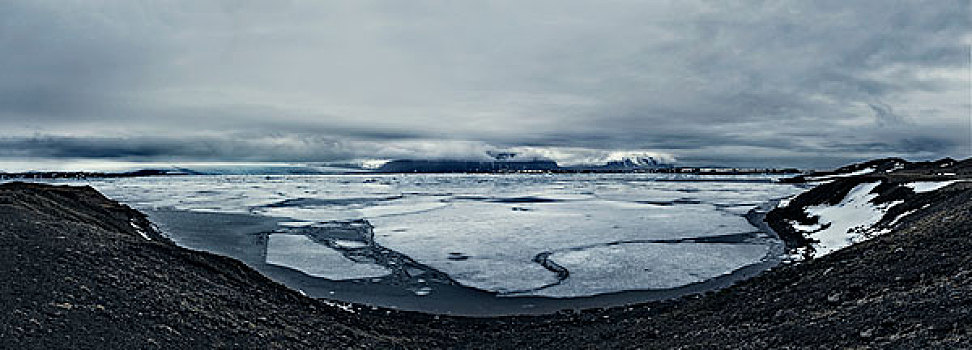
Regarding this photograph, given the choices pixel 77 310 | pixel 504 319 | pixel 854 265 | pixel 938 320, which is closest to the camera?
pixel 938 320

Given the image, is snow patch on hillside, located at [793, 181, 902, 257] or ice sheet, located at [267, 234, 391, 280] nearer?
ice sheet, located at [267, 234, 391, 280]

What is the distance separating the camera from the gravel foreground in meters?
7.68

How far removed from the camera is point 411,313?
13109 mm

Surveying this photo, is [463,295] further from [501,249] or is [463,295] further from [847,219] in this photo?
[847,219]

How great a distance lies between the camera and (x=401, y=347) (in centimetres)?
1055

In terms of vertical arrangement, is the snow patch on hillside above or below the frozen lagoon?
above

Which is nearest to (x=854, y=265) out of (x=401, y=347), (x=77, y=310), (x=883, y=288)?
(x=883, y=288)

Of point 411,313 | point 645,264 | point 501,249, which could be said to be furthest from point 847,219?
point 411,313

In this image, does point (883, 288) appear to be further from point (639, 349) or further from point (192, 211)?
point (192, 211)

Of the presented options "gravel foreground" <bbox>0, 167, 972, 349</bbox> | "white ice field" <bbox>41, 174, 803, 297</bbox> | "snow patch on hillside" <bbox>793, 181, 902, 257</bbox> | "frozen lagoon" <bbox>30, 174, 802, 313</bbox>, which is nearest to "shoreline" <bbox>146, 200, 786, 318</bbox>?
"frozen lagoon" <bbox>30, 174, 802, 313</bbox>

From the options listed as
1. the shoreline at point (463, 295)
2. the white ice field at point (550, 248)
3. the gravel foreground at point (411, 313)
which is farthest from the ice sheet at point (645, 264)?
the gravel foreground at point (411, 313)

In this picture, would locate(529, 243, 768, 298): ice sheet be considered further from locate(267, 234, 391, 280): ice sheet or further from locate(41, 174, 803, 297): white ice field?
locate(267, 234, 391, 280): ice sheet

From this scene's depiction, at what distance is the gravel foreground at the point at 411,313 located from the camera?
768cm

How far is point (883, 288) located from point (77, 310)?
12623 mm
